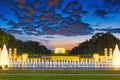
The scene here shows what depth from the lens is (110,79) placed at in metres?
21.0

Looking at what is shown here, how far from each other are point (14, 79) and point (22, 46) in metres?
69.5

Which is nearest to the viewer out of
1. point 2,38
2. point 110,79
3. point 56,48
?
point 110,79

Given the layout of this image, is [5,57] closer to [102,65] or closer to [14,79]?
[102,65]

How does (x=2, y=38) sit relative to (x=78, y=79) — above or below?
above

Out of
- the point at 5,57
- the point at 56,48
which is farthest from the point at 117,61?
the point at 56,48

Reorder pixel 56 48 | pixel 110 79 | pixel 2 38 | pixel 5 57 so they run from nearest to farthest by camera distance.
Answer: pixel 110 79 < pixel 5 57 < pixel 2 38 < pixel 56 48

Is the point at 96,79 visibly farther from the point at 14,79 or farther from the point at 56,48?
the point at 56,48

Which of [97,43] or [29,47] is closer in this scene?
[97,43]

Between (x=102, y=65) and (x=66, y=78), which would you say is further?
(x=102, y=65)

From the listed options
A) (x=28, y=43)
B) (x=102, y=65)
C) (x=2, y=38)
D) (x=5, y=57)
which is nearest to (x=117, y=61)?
(x=102, y=65)

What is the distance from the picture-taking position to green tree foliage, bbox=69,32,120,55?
86.9 m

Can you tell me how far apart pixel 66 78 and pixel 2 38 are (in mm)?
46993

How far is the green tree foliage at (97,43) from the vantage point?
86.9 metres

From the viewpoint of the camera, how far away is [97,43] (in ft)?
303
